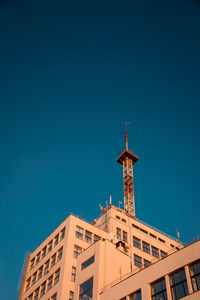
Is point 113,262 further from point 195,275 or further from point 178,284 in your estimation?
point 195,275

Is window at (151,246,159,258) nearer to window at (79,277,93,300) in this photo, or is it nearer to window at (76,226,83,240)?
window at (76,226,83,240)

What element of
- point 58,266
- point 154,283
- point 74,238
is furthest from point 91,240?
point 154,283

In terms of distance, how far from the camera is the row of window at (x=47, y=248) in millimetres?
61812

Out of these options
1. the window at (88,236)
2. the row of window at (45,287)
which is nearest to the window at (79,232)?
the window at (88,236)

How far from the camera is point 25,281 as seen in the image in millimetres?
66500

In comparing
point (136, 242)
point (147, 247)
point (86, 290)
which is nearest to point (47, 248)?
point (136, 242)

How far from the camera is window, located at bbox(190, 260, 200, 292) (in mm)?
29291

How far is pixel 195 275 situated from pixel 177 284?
6.23 ft

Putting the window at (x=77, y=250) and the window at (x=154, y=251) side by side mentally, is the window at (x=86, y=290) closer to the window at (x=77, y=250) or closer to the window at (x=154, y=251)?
the window at (x=77, y=250)

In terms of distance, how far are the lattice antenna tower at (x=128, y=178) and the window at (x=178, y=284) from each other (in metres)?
43.4

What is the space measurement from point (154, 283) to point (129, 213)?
4240 cm

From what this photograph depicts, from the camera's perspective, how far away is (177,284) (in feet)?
101

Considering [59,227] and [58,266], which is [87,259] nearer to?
[58,266]

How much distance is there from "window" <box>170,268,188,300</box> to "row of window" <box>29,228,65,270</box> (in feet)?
106
